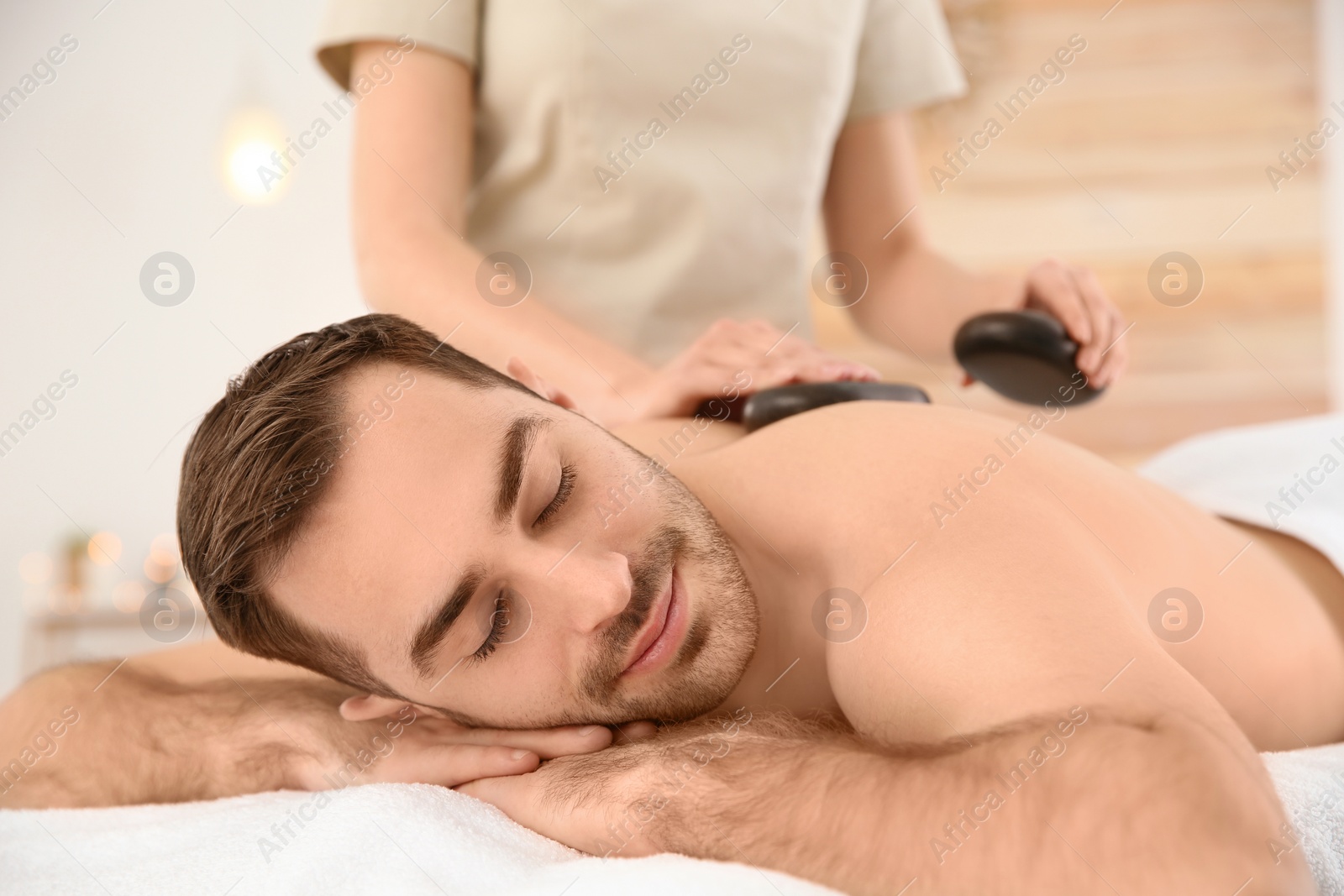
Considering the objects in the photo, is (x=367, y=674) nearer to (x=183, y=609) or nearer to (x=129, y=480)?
(x=183, y=609)

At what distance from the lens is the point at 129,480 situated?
2625 mm

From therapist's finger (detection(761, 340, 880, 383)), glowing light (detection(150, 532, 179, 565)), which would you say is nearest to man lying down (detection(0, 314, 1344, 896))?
therapist's finger (detection(761, 340, 880, 383))

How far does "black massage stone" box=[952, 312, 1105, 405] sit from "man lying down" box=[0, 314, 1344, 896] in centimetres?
12

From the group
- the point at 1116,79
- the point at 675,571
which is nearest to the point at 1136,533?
the point at 675,571

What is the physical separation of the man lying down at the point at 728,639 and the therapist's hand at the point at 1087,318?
156mm

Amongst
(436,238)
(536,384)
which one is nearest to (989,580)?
(536,384)

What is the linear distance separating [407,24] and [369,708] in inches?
33.2

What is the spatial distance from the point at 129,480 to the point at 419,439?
217cm

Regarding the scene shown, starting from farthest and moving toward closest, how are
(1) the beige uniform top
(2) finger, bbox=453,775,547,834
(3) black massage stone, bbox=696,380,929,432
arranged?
(1) the beige uniform top, (3) black massage stone, bbox=696,380,929,432, (2) finger, bbox=453,775,547,834

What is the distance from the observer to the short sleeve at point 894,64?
1.58m

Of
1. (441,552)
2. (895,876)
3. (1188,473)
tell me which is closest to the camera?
(895,876)

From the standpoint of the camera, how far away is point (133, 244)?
2723 mm

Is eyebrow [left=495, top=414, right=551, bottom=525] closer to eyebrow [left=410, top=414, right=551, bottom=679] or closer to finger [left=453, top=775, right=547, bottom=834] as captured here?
eyebrow [left=410, top=414, right=551, bottom=679]

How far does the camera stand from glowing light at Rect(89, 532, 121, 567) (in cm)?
279
